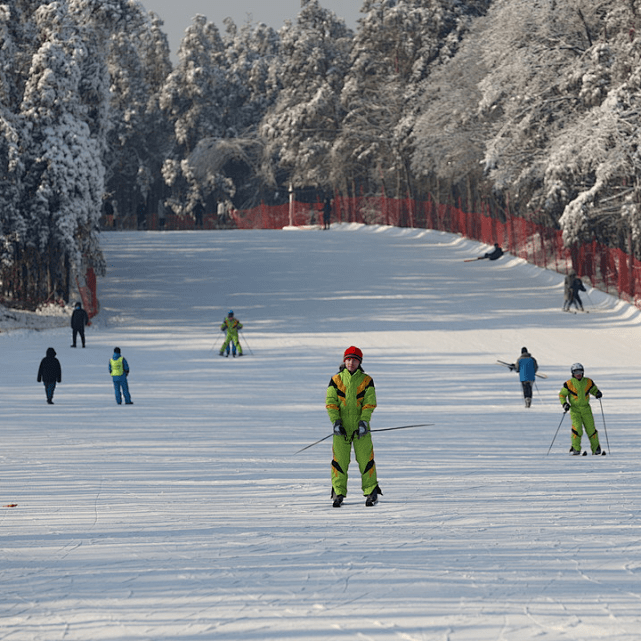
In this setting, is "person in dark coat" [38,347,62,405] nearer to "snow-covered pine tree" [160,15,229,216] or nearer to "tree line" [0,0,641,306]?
"tree line" [0,0,641,306]

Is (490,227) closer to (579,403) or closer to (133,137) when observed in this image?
(579,403)

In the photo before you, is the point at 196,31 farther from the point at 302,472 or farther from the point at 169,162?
the point at 302,472

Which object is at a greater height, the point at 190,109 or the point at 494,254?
the point at 190,109

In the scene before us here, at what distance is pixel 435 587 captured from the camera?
23.1 ft

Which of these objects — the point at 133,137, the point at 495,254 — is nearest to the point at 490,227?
the point at 495,254

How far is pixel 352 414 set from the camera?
9.84 metres

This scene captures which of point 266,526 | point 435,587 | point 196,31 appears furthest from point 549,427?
point 196,31

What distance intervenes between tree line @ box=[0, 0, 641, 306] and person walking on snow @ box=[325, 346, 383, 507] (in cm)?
2471

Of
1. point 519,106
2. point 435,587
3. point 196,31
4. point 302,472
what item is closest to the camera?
point 435,587

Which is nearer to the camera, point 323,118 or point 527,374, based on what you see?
point 527,374

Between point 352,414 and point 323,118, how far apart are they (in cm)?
6149

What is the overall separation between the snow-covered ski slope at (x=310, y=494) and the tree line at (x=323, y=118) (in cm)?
542

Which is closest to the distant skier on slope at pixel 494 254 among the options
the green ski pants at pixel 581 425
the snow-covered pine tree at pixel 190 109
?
the green ski pants at pixel 581 425

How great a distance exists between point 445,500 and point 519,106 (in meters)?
31.1
